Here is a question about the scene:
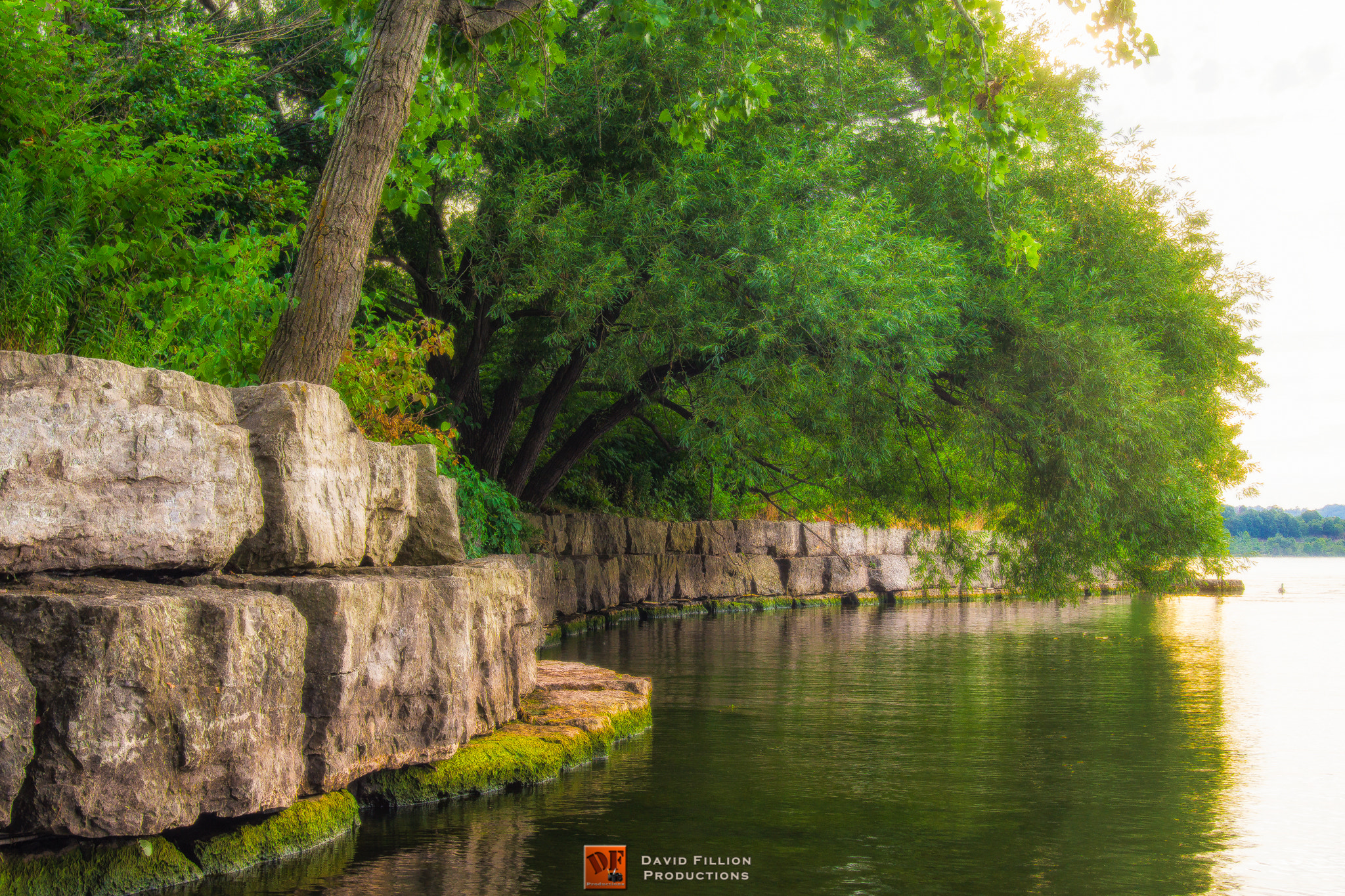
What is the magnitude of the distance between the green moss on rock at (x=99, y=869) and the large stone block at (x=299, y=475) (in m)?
1.27

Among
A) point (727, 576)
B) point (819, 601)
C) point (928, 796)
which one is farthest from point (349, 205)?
point (819, 601)

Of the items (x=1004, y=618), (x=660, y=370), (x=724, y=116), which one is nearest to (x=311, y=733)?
(x=724, y=116)

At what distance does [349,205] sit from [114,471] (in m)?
2.74

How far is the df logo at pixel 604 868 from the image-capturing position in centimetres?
446

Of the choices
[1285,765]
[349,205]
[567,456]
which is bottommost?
[1285,765]

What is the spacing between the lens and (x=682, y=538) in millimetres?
21797

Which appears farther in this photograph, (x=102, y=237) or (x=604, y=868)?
(x=102, y=237)

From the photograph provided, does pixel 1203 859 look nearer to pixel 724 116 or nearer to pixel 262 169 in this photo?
pixel 724 116

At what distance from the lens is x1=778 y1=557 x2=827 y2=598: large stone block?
25484mm

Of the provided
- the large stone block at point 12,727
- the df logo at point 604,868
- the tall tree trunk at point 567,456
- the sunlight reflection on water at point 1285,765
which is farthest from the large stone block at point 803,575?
the large stone block at point 12,727

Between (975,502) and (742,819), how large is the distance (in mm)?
10608

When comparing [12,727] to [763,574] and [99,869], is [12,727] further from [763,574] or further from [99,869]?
[763,574]

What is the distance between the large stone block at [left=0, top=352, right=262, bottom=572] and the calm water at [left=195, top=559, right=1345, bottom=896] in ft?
4.67

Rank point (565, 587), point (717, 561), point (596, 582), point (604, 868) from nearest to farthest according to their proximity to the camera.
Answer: point (604, 868) < point (565, 587) < point (596, 582) < point (717, 561)
